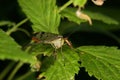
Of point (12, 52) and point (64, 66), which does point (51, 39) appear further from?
point (12, 52)

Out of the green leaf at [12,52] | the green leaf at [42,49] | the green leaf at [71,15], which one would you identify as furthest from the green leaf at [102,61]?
the green leaf at [12,52]

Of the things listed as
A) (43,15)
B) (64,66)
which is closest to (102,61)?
(64,66)

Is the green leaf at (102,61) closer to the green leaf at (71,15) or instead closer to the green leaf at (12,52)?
the green leaf at (71,15)

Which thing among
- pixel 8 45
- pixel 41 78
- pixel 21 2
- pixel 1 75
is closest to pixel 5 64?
pixel 1 75

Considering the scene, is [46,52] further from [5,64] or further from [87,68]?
[5,64]

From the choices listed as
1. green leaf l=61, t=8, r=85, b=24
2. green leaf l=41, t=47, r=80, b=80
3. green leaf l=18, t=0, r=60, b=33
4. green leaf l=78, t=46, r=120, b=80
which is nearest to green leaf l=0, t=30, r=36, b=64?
green leaf l=41, t=47, r=80, b=80

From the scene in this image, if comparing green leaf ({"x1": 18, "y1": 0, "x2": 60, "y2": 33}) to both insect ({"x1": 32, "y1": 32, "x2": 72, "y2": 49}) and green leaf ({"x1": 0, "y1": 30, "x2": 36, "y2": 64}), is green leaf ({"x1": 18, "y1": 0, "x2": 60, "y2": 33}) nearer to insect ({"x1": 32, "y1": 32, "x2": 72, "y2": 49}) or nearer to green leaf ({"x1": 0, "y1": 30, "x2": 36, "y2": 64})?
insect ({"x1": 32, "y1": 32, "x2": 72, "y2": 49})
